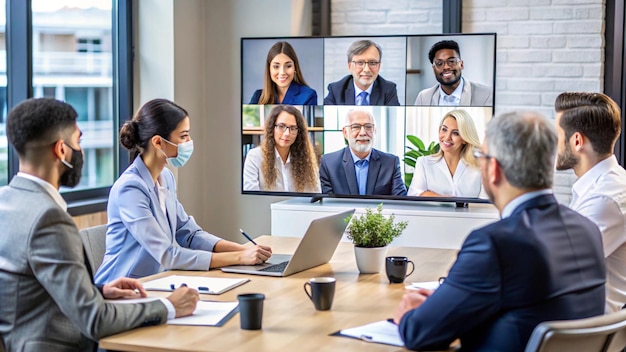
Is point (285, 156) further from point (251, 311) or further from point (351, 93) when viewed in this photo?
point (251, 311)

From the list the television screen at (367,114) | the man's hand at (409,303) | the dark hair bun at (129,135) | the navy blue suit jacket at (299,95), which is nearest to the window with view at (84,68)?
the television screen at (367,114)

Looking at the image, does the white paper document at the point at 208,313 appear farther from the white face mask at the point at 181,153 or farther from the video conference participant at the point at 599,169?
the video conference participant at the point at 599,169

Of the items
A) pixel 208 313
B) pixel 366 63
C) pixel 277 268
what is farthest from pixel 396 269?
pixel 366 63

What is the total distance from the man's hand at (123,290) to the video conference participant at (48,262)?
0.60 feet

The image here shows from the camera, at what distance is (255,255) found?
289 cm

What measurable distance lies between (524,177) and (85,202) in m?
2.97

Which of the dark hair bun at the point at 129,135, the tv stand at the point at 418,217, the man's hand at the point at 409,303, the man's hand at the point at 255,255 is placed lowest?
the tv stand at the point at 418,217

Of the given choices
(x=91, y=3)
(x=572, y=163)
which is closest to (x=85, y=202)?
(x=91, y=3)

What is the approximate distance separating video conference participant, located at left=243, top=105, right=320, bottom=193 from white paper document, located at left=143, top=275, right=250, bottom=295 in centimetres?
192

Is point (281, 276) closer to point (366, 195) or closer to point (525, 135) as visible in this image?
point (525, 135)

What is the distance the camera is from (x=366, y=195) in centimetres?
450

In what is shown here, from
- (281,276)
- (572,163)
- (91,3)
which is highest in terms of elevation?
(91,3)

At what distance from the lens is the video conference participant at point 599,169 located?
8.74 feet

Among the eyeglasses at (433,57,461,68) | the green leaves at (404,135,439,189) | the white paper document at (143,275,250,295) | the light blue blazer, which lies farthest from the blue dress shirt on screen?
the white paper document at (143,275,250,295)
